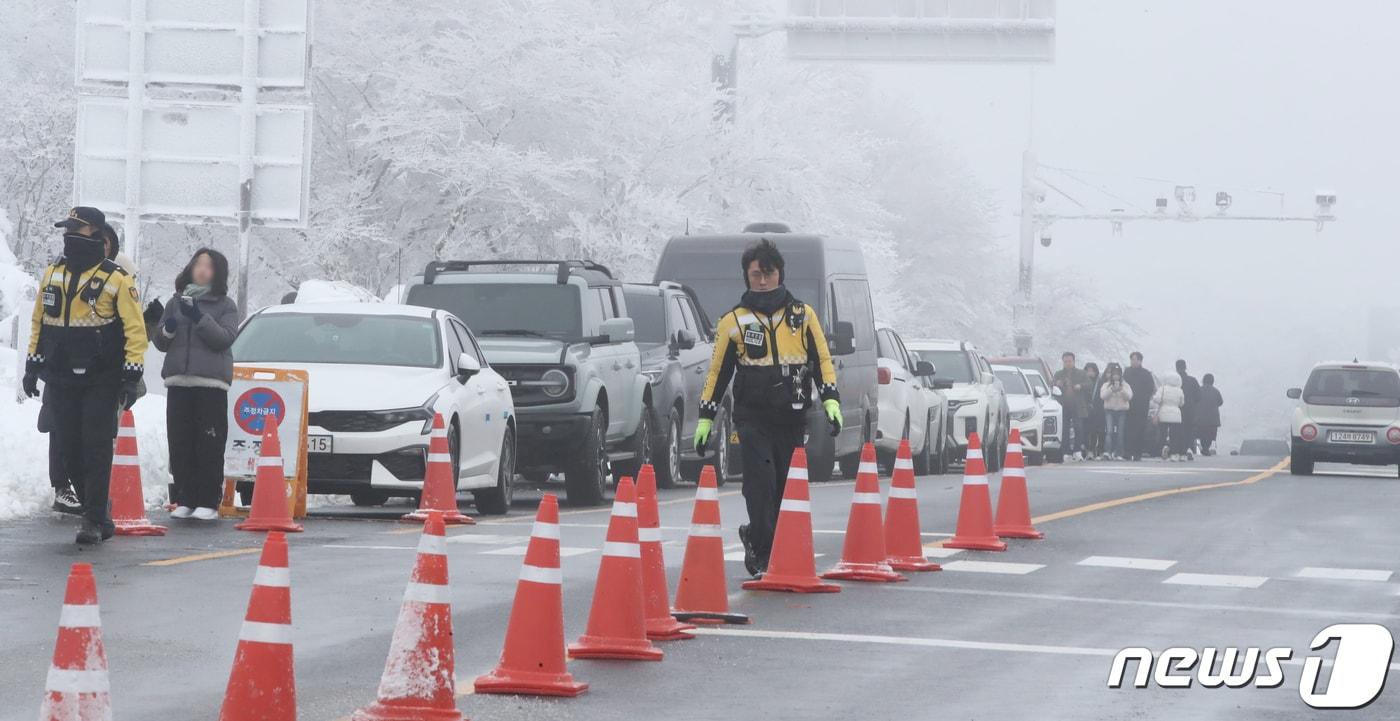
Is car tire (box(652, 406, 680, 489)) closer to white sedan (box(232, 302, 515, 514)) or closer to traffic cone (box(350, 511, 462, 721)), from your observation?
white sedan (box(232, 302, 515, 514))

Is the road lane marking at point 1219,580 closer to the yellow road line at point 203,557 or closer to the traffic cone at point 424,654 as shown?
the yellow road line at point 203,557

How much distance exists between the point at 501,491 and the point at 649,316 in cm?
556

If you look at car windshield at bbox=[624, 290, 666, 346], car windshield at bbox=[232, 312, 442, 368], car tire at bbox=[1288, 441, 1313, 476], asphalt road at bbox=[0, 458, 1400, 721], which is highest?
car windshield at bbox=[624, 290, 666, 346]

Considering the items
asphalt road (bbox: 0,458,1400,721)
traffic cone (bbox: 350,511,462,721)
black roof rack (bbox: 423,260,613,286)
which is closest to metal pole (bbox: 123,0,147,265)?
black roof rack (bbox: 423,260,613,286)

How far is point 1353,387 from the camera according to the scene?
36.5 meters

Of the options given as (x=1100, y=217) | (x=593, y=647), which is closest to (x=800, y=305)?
(x=593, y=647)

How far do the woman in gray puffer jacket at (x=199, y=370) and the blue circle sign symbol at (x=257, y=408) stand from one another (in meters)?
0.49

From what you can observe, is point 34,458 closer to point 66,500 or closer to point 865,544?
point 66,500

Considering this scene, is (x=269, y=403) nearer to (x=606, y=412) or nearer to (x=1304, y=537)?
(x=606, y=412)

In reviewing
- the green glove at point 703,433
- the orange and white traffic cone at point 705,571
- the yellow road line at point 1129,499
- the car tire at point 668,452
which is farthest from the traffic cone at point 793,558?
the car tire at point 668,452

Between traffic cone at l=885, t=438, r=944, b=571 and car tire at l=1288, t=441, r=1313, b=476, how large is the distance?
22059mm

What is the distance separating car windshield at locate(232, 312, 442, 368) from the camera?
18672mm

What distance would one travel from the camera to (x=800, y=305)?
13.0 meters

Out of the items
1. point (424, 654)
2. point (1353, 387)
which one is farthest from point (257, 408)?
point (1353, 387)
